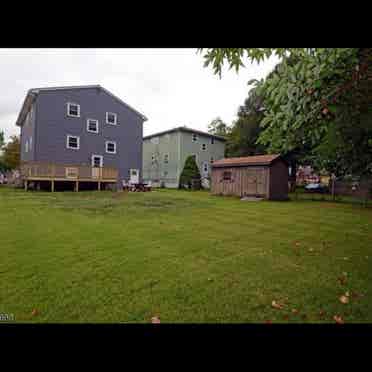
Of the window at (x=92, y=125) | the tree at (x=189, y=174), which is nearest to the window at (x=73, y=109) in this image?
the window at (x=92, y=125)

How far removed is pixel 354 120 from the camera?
3.39m

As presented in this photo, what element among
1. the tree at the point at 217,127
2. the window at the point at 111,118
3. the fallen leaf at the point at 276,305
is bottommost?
the fallen leaf at the point at 276,305

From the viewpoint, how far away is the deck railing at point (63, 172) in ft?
47.3

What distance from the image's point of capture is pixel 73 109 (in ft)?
59.9

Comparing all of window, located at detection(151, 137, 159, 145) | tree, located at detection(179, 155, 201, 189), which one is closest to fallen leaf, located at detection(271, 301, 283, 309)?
tree, located at detection(179, 155, 201, 189)

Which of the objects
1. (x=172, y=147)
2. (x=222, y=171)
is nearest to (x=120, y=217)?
(x=222, y=171)

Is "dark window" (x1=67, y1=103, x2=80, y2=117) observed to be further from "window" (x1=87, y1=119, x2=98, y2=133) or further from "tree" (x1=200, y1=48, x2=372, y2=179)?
"tree" (x1=200, y1=48, x2=372, y2=179)

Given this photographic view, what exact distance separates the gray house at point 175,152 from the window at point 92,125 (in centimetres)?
1041

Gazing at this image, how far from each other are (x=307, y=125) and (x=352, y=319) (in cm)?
251

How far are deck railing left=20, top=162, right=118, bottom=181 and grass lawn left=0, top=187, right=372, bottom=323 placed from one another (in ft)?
34.7

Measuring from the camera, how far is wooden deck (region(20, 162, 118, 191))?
47.3 feet

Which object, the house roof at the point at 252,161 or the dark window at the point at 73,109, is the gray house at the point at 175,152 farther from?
the dark window at the point at 73,109
